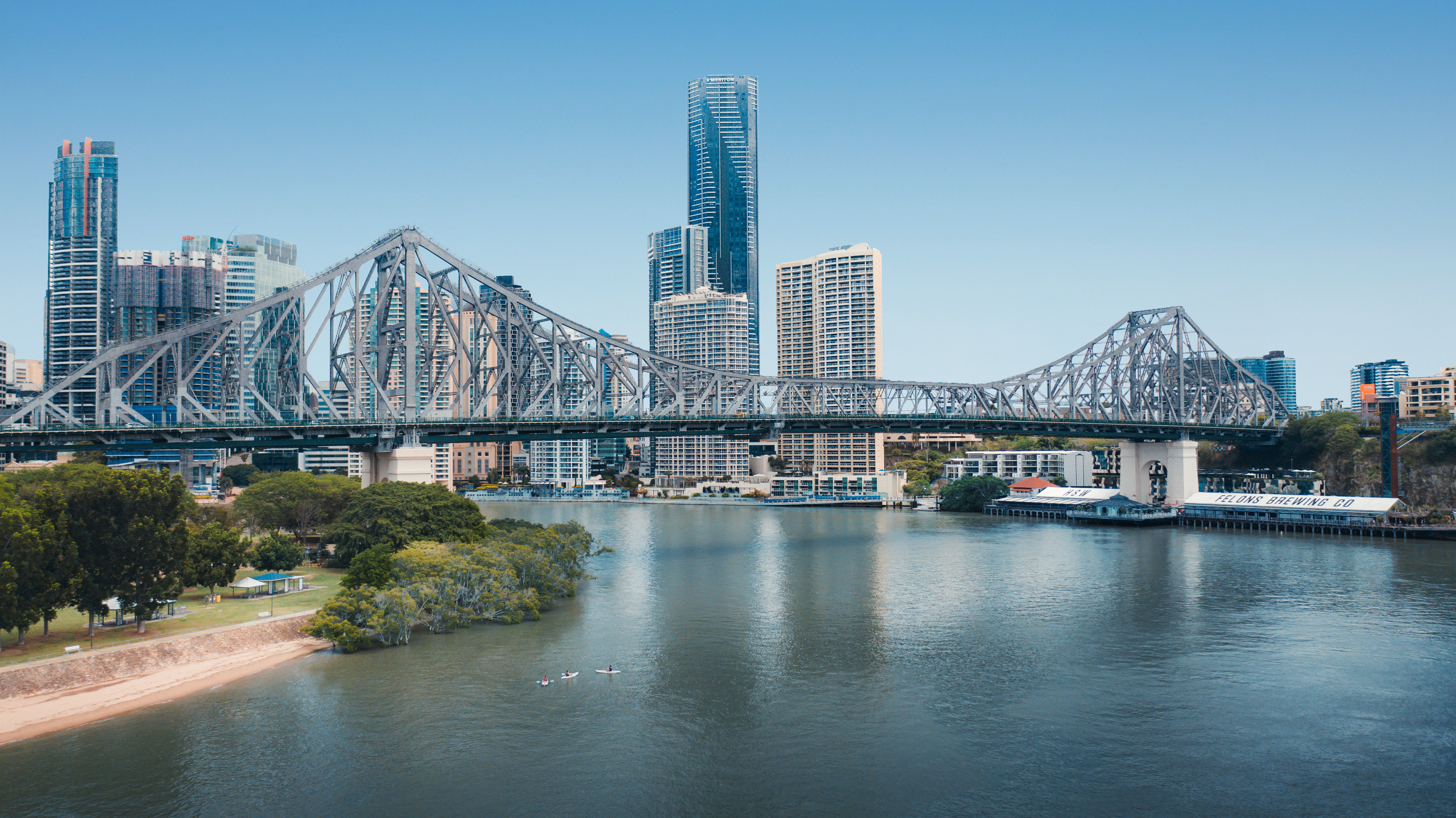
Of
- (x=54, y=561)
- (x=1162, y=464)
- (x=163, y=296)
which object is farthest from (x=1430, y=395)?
(x=163, y=296)

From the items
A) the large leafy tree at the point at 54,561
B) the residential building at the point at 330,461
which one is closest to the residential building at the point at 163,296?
the residential building at the point at 330,461

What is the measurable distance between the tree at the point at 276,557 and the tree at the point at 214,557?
23.1 feet

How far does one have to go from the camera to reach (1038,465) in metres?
163

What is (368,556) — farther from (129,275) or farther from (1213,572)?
(129,275)

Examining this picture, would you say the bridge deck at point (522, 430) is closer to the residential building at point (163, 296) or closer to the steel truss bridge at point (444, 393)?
the steel truss bridge at point (444, 393)

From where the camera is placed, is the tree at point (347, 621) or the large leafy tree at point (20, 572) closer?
the large leafy tree at point (20, 572)

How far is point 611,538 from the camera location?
98750 mm

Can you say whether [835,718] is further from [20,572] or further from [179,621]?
[179,621]

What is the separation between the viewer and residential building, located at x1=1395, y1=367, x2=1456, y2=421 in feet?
517

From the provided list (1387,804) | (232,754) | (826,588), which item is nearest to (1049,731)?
(1387,804)

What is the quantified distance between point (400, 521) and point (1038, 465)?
4930 inches

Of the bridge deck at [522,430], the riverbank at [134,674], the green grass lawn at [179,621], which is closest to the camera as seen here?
the riverbank at [134,674]

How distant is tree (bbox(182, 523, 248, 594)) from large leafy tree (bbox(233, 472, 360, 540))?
22527 mm

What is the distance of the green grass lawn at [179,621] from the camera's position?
3819 centimetres
